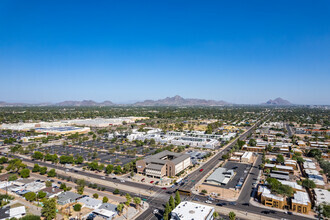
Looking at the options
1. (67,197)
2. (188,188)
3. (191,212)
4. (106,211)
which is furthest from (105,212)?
(188,188)

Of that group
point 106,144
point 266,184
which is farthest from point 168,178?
point 106,144

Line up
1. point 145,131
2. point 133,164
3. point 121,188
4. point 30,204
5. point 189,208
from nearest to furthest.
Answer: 1. point 189,208
2. point 30,204
3. point 121,188
4. point 133,164
5. point 145,131

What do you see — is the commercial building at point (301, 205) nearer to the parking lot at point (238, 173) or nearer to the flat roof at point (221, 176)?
the parking lot at point (238, 173)

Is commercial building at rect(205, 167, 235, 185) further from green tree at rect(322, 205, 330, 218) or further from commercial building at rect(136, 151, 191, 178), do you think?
green tree at rect(322, 205, 330, 218)

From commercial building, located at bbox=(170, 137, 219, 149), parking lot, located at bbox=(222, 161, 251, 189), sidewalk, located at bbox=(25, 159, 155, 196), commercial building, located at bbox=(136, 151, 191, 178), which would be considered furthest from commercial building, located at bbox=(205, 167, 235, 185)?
commercial building, located at bbox=(170, 137, 219, 149)

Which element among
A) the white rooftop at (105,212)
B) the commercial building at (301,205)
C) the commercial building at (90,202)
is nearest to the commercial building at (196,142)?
the commercial building at (301,205)

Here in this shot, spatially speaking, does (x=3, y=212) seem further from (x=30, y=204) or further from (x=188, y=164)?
(x=188, y=164)
